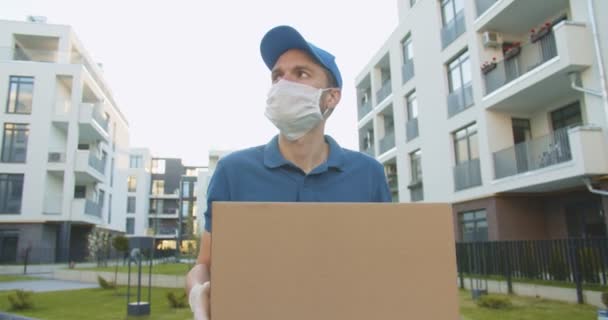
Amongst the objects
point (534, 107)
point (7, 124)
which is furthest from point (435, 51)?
point (7, 124)

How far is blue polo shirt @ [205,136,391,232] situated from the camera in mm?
1877

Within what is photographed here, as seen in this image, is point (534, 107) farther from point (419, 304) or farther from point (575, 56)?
point (419, 304)

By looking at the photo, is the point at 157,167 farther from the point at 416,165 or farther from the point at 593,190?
the point at 593,190

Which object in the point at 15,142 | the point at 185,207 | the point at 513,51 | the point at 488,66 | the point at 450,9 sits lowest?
the point at 185,207

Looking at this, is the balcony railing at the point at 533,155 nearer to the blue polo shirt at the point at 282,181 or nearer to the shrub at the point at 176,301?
the shrub at the point at 176,301

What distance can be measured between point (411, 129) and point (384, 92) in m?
4.02

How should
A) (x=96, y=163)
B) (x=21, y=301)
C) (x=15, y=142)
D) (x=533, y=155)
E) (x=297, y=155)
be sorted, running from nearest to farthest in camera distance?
(x=297, y=155), (x=21, y=301), (x=533, y=155), (x=15, y=142), (x=96, y=163)

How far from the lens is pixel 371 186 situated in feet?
6.66

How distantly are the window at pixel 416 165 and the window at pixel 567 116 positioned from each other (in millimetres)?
6509

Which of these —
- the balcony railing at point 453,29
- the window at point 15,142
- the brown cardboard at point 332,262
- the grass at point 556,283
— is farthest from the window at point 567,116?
the window at point 15,142

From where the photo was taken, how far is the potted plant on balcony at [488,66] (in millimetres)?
14693

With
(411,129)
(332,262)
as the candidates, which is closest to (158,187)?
(411,129)

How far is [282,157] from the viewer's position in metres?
1.96

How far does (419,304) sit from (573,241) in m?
9.86
